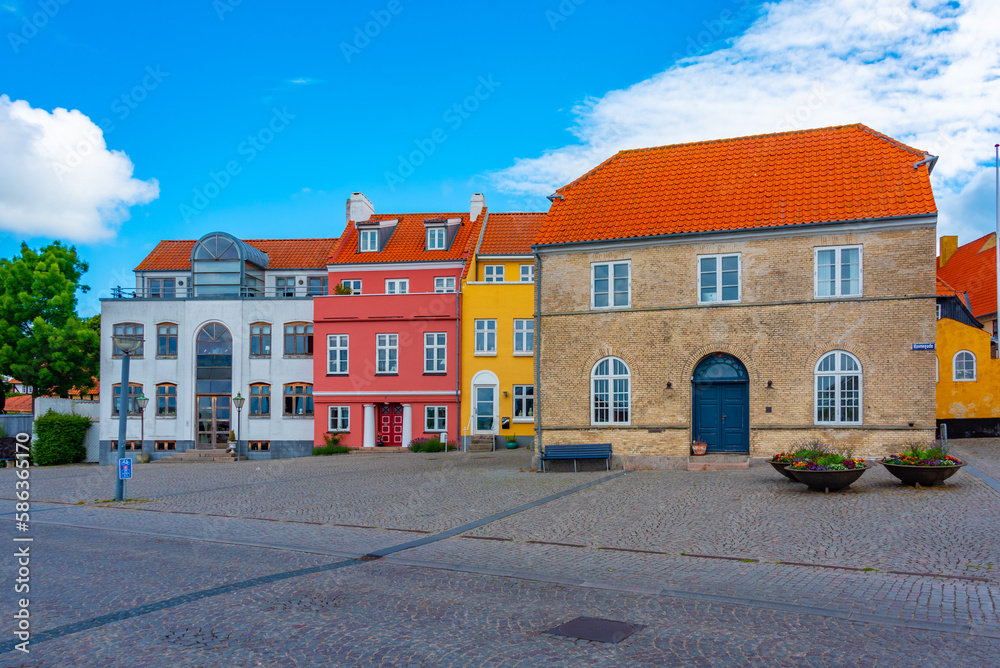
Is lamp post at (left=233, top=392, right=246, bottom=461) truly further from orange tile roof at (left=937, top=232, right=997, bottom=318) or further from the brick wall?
orange tile roof at (left=937, top=232, right=997, bottom=318)

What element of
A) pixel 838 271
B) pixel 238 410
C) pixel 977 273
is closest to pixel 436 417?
pixel 238 410

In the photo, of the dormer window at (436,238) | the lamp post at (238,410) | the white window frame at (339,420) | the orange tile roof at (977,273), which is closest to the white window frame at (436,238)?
the dormer window at (436,238)

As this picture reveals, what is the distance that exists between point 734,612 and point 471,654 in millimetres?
2976

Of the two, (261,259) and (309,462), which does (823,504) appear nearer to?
(309,462)

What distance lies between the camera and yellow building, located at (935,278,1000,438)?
3047cm

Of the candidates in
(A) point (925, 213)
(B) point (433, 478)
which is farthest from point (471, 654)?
(A) point (925, 213)

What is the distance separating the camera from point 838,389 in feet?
67.4

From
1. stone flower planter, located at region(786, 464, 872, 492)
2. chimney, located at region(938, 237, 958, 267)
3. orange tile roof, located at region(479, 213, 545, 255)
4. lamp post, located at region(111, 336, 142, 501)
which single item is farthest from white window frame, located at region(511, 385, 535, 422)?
chimney, located at region(938, 237, 958, 267)

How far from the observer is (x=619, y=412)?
22.5 meters

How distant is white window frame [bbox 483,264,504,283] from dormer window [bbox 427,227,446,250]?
2967 mm

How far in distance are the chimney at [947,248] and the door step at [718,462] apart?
43.4m

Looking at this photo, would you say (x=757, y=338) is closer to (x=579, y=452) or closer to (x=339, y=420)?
(x=579, y=452)

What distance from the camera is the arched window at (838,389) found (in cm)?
2036

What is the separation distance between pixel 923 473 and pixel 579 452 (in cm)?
896
